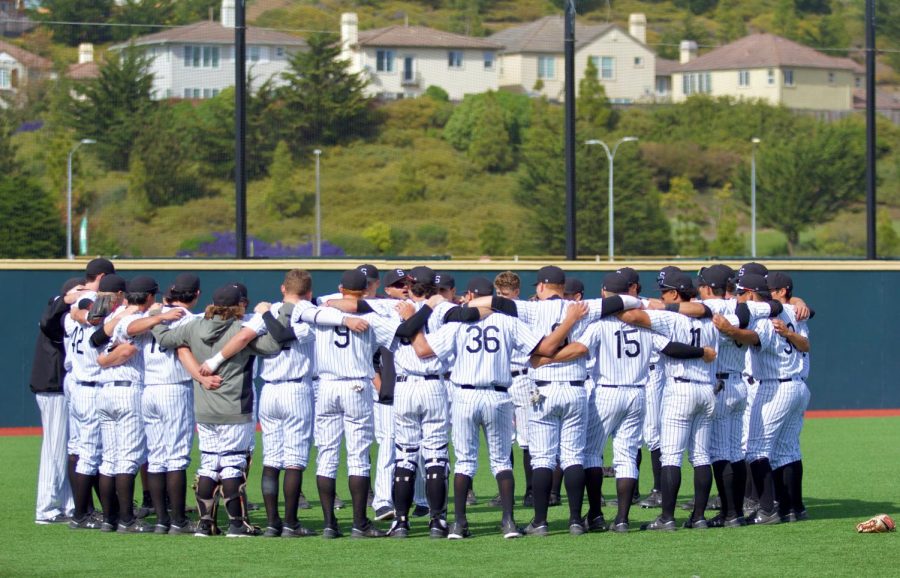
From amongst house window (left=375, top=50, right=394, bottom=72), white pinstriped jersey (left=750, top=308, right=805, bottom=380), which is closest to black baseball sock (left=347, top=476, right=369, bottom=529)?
white pinstriped jersey (left=750, top=308, right=805, bottom=380)

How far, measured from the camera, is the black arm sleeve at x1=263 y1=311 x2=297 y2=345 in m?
9.05

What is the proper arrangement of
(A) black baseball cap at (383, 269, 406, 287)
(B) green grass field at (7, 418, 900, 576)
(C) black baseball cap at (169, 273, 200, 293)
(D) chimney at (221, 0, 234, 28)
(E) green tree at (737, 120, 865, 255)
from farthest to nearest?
(E) green tree at (737, 120, 865, 255) → (D) chimney at (221, 0, 234, 28) → (A) black baseball cap at (383, 269, 406, 287) → (C) black baseball cap at (169, 273, 200, 293) → (B) green grass field at (7, 418, 900, 576)

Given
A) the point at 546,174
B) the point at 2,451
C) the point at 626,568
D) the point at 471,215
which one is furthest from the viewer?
the point at 471,215

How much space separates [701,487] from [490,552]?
1.85 metres

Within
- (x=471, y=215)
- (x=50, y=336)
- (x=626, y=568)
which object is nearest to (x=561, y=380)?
(x=626, y=568)

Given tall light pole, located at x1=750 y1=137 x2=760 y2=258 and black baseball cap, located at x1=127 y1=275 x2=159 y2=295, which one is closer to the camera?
black baseball cap, located at x1=127 y1=275 x2=159 y2=295

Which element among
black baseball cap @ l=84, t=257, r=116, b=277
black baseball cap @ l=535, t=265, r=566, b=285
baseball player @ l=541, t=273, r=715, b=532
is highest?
black baseball cap @ l=84, t=257, r=116, b=277

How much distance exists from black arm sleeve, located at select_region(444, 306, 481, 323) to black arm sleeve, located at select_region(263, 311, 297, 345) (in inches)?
43.8

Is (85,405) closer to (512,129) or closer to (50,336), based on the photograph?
(50,336)

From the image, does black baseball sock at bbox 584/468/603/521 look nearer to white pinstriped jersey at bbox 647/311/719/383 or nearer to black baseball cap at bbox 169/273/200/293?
white pinstriped jersey at bbox 647/311/719/383

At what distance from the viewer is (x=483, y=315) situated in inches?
364

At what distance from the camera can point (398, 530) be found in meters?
9.34

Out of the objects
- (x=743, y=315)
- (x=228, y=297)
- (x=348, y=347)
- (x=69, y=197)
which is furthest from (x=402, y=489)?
(x=69, y=197)

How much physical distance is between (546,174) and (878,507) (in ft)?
40.6
